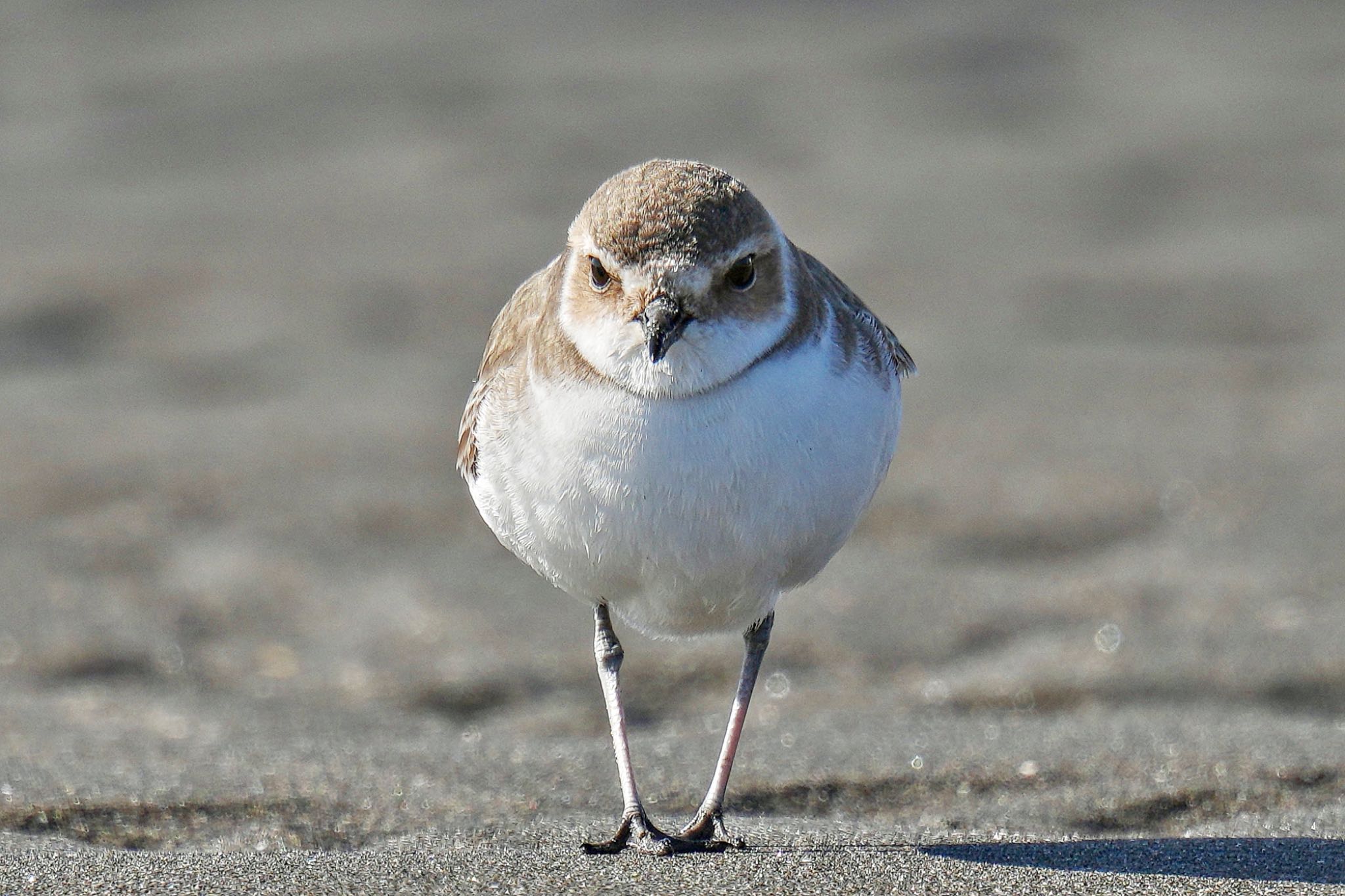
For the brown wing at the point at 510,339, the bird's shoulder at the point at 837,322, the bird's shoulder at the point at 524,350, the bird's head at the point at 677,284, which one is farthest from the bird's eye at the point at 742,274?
the brown wing at the point at 510,339

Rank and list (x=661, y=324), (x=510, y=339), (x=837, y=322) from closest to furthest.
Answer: (x=661, y=324) → (x=837, y=322) → (x=510, y=339)

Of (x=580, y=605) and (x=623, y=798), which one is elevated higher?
(x=623, y=798)

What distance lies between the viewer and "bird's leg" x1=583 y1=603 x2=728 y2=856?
4312 millimetres

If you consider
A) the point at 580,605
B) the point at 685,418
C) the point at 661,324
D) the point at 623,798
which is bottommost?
the point at 580,605

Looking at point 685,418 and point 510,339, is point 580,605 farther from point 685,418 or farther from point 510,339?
point 685,418

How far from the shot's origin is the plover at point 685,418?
13.1ft

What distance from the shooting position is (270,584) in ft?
23.1

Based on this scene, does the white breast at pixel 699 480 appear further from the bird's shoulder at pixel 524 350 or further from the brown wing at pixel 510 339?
the brown wing at pixel 510 339

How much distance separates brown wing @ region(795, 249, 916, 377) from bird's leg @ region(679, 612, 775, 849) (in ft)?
2.49

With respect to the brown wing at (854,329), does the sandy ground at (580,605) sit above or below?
below

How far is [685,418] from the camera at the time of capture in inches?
157

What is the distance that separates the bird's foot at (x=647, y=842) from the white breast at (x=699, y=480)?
0.52 m

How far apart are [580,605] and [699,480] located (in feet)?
9.97

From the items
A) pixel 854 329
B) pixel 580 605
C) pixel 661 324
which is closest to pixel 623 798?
pixel 854 329
